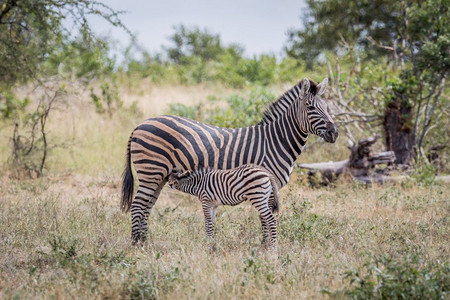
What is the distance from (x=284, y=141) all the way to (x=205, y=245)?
5.65 feet

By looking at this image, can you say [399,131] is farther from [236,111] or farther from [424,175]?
[236,111]

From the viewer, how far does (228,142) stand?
754 cm

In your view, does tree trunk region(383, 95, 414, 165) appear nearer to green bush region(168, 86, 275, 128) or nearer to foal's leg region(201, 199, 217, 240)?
green bush region(168, 86, 275, 128)

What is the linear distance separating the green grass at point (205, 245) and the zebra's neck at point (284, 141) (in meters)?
0.91

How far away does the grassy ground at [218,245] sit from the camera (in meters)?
5.28

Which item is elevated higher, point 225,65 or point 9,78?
point 225,65

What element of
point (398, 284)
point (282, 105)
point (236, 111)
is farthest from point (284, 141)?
point (236, 111)

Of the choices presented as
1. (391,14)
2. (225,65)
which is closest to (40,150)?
(225,65)

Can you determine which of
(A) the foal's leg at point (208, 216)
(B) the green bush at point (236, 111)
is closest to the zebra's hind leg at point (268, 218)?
(A) the foal's leg at point (208, 216)

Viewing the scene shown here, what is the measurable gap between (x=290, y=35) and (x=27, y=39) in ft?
61.9

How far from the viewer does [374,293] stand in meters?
4.95

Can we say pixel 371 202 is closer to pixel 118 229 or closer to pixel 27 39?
pixel 118 229

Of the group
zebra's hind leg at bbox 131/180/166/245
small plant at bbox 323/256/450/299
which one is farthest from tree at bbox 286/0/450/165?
small plant at bbox 323/256/450/299

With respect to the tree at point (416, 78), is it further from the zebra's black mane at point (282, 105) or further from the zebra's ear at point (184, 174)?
the zebra's ear at point (184, 174)
